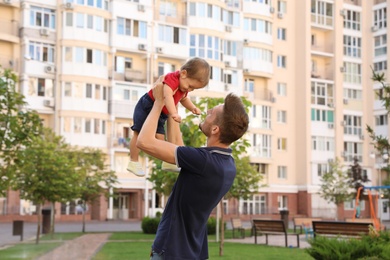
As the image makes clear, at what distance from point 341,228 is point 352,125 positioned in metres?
53.4

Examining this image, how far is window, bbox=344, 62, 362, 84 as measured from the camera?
77.5 m

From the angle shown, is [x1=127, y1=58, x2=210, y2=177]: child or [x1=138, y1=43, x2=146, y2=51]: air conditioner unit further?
[x1=138, y1=43, x2=146, y2=51]: air conditioner unit

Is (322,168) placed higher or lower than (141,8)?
lower

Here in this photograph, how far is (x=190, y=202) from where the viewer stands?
5.54 meters

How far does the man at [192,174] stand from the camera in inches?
215

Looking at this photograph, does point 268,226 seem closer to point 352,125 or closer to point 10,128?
point 10,128

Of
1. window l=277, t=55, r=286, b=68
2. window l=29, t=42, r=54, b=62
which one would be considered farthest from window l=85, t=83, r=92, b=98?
window l=277, t=55, r=286, b=68

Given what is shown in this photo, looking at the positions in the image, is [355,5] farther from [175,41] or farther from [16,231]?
[16,231]

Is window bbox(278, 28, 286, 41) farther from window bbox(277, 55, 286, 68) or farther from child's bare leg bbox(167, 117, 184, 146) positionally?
child's bare leg bbox(167, 117, 184, 146)

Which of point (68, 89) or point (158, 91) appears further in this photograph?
point (68, 89)

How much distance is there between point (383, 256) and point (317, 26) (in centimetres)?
6334

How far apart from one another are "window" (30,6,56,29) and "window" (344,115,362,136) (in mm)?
31705

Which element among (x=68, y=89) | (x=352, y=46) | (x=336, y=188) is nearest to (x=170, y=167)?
(x=68, y=89)

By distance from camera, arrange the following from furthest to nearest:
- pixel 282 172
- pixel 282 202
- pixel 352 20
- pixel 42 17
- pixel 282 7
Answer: pixel 352 20 < pixel 282 7 < pixel 282 172 < pixel 282 202 < pixel 42 17
